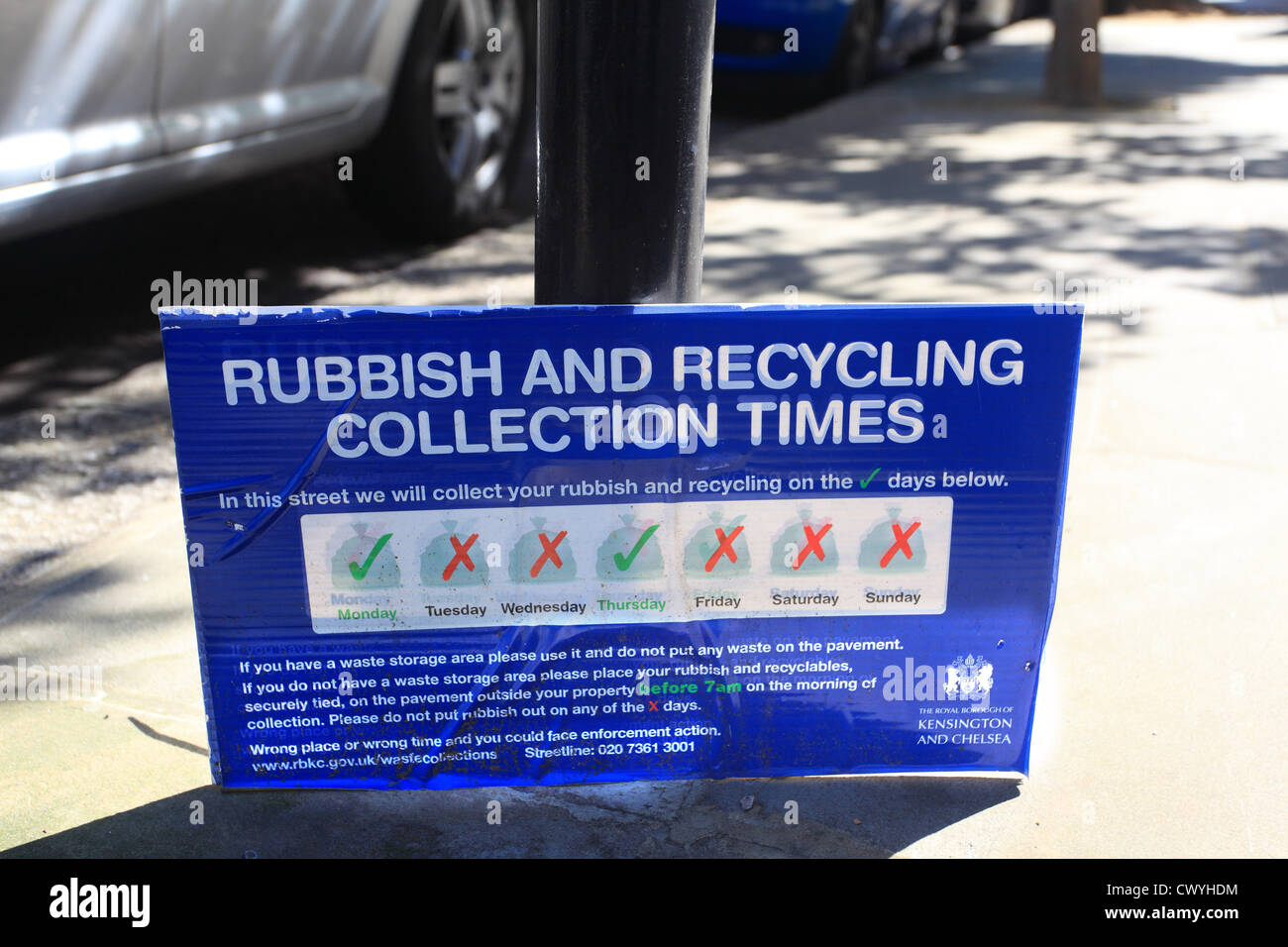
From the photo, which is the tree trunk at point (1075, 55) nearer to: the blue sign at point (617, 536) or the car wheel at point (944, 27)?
the car wheel at point (944, 27)

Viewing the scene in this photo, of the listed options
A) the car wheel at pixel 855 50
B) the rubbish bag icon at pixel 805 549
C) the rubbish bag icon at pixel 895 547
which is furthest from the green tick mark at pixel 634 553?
the car wheel at pixel 855 50

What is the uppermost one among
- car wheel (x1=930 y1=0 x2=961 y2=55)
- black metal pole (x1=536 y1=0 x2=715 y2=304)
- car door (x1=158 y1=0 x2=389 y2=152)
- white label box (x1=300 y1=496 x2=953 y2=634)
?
car wheel (x1=930 y1=0 x2=961 y2=55)

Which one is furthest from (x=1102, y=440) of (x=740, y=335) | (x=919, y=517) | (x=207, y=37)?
(x=207, y=37)

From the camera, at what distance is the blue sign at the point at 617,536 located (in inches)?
102

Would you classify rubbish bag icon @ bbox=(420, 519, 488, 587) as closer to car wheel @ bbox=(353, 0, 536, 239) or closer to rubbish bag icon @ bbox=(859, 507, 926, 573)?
rubbish bag icon @ bbox=(859, 507, 926, 573)

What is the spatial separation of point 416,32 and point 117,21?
1829 millimetres

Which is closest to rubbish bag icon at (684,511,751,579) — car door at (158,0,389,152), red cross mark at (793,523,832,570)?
red cross mark at (793,523,832,570)

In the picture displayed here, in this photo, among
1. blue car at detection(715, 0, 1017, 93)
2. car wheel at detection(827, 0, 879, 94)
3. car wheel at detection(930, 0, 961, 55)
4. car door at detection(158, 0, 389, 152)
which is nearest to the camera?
car door at detection(158, 0, 389, 152)

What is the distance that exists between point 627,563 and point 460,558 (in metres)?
0.35

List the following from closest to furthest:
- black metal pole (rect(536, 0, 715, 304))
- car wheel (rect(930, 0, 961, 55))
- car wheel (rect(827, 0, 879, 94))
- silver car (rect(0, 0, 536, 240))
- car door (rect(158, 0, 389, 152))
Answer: black metal pole (rect(536, 0, 715, 304)) < silver car (rect(0, 0, 536, 240)) < car door (rect(158, 0, 389, 152)) < car wheel (rect(827, 0, 879, 94)) < car wheel (rect(930, 0, 961, 55))

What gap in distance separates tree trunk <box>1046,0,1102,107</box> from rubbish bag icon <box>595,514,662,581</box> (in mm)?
8831

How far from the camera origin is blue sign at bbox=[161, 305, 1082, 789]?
259 cm

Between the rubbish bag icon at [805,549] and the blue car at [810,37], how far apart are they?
24.7 feet

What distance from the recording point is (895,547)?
8.99 feet
